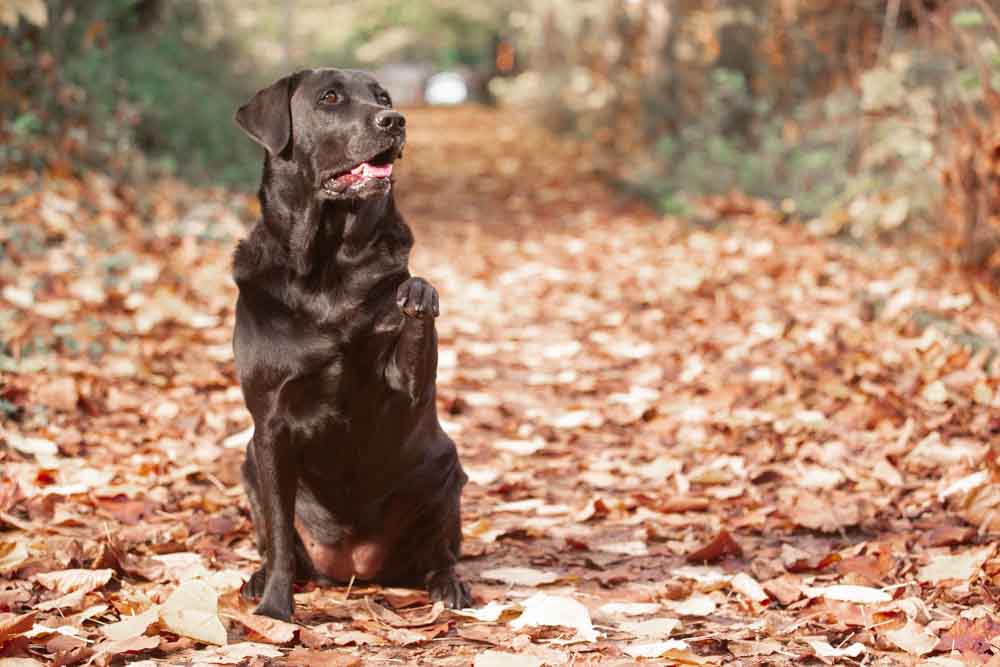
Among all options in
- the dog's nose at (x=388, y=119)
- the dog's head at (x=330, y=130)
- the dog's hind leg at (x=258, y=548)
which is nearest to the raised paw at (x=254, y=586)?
the dog's hind leg at (x=258, y=548)

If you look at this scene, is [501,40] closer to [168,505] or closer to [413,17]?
[413,17]

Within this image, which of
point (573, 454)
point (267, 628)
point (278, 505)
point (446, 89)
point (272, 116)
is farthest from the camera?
point (446, 89)

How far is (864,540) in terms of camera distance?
4012 millimetres

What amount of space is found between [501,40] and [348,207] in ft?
121

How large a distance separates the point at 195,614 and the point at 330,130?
1390mm

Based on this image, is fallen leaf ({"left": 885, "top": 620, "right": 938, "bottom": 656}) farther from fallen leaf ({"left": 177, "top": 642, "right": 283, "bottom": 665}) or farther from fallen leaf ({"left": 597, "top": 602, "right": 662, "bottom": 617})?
fallen leaf ({"left": 177, "top": 642, "right": 283, "bottom": 665})

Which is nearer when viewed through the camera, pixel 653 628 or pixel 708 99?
pixel 653 628

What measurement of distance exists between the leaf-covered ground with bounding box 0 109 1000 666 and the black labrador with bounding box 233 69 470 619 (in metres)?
0.20

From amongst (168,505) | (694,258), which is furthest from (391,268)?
(694,258)

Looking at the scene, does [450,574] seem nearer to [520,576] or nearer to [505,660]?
[520,576]

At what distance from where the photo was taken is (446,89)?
38.7 meters

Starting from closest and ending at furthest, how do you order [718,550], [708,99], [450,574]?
1. [450,574]
2. [718,550]
3. [708,99]

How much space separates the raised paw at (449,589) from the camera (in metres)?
3.45

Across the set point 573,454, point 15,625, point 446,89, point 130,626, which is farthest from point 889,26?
point 446,89
